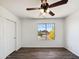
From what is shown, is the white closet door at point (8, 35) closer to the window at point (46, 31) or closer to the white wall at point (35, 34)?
the white wall at point (35, 34)

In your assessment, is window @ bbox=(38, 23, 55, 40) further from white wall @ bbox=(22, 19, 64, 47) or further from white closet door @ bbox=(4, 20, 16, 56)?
white closet door @ bbox=(4, 20, 16, 56)

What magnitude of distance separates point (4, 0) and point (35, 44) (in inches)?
218

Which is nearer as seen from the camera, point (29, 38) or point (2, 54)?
point (2, 54)

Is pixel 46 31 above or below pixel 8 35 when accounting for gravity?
above

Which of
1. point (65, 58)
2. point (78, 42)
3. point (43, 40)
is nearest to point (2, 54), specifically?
point (65, 58)

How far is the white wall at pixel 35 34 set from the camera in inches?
354

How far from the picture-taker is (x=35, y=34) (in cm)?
907

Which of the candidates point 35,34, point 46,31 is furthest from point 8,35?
point 46,31

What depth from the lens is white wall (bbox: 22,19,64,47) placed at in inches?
354

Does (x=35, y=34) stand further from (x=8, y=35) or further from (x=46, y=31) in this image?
(x=8, y=35)

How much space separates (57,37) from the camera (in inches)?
355

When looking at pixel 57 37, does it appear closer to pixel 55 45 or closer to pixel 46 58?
pixel 55 45

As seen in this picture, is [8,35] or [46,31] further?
[46,31]

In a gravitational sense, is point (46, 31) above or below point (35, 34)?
above
